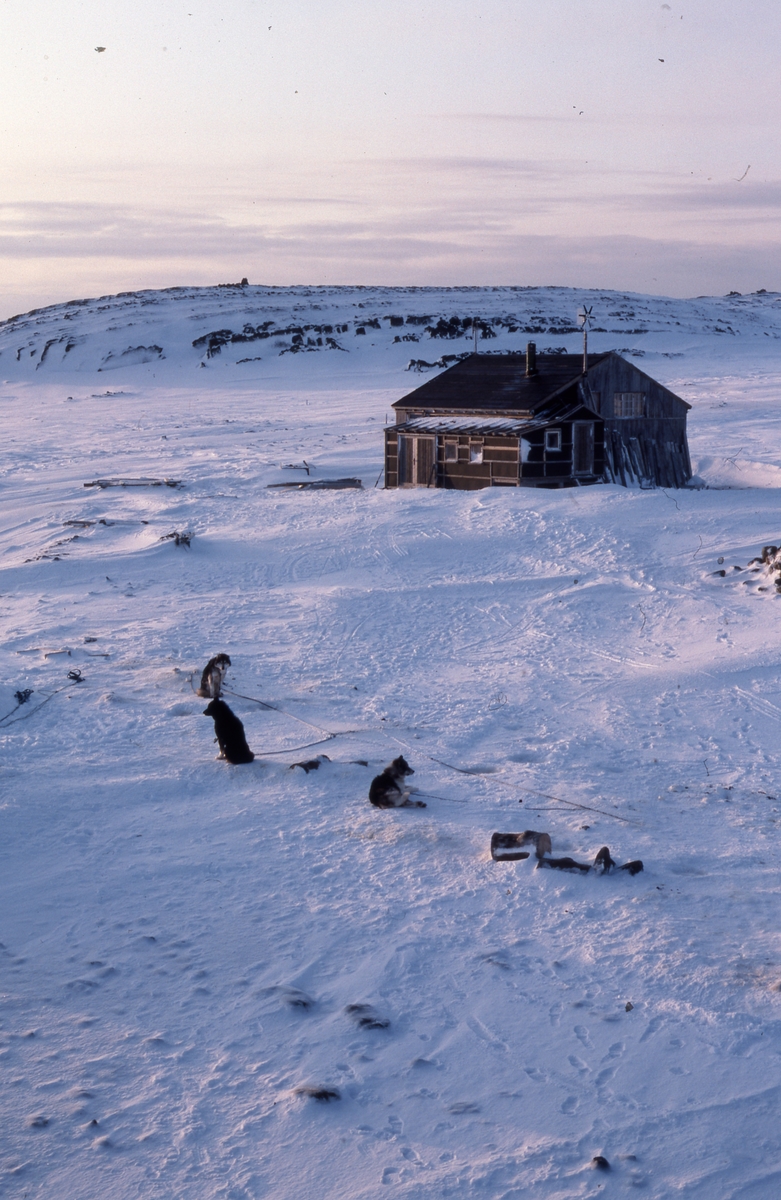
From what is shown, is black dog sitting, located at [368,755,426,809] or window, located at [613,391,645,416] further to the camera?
window, located at [613,391,645,416]

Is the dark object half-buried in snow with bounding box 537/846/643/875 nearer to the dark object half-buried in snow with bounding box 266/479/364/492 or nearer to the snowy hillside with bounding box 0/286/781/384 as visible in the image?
the dark object half-buried in snow with bounding box 266/479/364/492

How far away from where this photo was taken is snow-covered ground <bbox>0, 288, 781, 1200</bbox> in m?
5.22

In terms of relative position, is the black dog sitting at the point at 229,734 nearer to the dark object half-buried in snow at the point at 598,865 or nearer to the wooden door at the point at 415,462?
the dark object half-buried in snow at the point at 598,865

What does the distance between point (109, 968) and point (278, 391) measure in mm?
53033

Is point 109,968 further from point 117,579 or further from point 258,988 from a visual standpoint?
point 117,579

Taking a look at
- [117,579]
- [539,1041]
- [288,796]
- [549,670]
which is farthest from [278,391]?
[539,1041]

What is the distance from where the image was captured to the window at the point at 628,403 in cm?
2998

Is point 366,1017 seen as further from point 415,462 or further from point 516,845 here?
point 415,462

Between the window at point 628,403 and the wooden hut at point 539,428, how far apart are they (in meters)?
0.03

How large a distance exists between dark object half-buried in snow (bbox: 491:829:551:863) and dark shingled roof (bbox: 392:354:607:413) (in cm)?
2100

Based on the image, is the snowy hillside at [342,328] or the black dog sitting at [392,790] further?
the snowy hillside at [342,328]

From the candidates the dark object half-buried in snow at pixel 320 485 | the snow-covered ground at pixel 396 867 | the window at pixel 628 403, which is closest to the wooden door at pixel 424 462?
the dark object half-buried in snow at pixel 320 485

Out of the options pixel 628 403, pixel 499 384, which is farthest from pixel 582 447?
pixel 499 384

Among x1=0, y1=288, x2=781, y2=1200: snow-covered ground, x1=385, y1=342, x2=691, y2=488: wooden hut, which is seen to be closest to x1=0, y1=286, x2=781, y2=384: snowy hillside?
x1=385, y1=342, x2=691, y2=488: wooden hut
